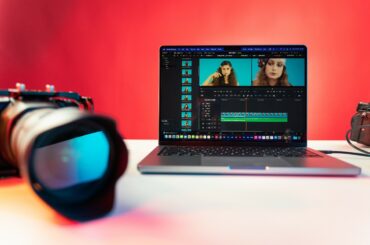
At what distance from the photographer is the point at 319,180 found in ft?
1.76

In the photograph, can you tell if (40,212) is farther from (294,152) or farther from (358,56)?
(358,56)

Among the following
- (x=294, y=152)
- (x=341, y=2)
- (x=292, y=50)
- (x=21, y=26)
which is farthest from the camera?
(x=21, y=26)

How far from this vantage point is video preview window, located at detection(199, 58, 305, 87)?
34.0 inches

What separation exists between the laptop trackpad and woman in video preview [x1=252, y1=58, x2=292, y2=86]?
0.28 metres

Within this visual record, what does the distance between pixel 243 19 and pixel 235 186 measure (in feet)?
5.67

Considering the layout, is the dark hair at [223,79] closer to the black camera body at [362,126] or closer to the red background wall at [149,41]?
the black camera body at [362,126]

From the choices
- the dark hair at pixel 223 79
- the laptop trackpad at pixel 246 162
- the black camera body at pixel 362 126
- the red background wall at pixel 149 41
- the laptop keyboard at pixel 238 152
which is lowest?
the laptop trackpad at pixel 246 162

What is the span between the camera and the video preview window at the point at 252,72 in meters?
0.86

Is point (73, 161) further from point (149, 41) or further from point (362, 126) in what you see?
point (149, 41)

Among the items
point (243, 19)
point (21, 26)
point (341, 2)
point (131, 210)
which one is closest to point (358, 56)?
point (341, 2)

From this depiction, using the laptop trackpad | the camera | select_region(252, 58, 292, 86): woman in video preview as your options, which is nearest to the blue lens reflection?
the camera

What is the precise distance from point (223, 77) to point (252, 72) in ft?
0.27

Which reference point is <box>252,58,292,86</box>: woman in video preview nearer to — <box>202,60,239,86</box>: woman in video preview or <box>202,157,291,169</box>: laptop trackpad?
→ <box>202,60,239,86</box>: woman in video preview

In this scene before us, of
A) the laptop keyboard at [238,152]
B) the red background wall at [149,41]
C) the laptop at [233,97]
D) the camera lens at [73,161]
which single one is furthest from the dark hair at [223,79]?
the red background wall at [149,41]
